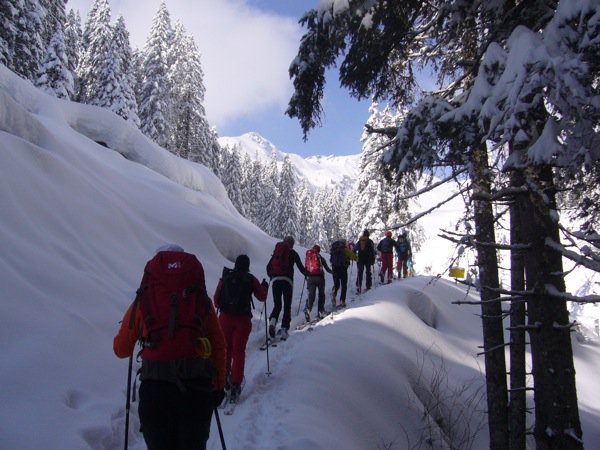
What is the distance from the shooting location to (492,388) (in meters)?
6.43

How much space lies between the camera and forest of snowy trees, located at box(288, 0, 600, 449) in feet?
11.6

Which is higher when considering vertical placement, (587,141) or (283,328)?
(587,141)

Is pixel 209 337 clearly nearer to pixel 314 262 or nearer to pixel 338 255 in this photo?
pixel 314 262

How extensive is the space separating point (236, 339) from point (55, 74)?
28259 millimetres

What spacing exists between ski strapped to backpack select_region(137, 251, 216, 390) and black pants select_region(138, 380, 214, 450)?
0.30 feet

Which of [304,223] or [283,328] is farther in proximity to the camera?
[304,223]

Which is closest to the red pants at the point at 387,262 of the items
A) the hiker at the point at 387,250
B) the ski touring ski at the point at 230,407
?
the hiker at the point at 387,250

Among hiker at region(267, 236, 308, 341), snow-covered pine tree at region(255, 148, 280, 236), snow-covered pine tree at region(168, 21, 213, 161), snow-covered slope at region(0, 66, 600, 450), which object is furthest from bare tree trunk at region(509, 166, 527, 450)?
snow-covered pine tree at region(255, 148, 280, 236)

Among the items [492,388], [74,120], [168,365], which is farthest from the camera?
[74,120]

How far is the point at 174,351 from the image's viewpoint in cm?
299

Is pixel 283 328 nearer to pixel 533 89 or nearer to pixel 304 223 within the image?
pixel 533 89

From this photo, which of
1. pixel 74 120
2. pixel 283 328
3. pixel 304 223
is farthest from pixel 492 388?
→ pixel 304 223

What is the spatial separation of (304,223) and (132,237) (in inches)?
2061

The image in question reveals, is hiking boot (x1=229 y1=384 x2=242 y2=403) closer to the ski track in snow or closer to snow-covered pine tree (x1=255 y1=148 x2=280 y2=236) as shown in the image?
the ski track in snow
